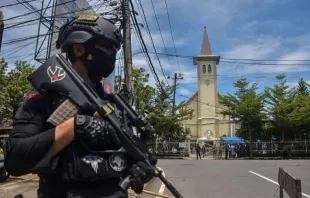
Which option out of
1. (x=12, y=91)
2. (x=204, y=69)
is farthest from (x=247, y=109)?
(x=204, y=69)

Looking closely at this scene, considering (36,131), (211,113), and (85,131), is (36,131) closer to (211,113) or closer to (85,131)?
(85,131)

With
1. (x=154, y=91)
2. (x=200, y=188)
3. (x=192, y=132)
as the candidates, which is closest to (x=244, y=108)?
(x=154, y=91)

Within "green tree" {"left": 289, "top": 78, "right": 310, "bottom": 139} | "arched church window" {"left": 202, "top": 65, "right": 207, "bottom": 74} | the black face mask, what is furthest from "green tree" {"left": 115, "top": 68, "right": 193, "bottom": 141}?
the black face mask

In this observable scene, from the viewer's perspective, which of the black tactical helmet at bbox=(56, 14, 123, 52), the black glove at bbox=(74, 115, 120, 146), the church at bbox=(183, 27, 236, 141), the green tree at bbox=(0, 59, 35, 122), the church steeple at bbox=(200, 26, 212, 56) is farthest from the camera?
the church steeple at bbox=(200, 26, 212, 56)

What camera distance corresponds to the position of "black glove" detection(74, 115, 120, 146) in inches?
58.5

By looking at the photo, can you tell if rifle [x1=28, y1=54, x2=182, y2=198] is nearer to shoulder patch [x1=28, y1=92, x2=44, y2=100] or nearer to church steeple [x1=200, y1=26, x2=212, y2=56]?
shoulder patch [x1=28, y1=92, x2=44, y2=100]

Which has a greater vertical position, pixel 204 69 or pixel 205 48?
pixel 205 48

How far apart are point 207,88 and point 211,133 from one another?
25.6ft

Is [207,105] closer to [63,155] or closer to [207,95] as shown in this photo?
[207,95]

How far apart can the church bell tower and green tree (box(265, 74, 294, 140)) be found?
20.2 metres

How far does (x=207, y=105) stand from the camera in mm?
54562

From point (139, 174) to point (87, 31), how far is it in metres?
0.82

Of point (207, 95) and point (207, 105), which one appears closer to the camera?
point (207, 105)

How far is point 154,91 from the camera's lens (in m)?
34.0
